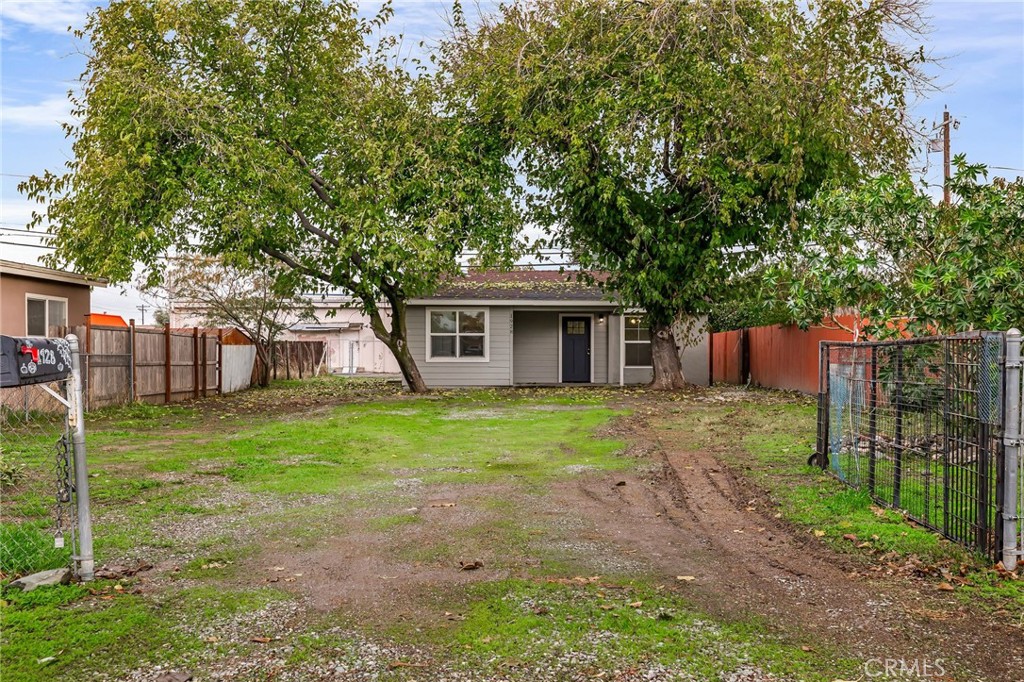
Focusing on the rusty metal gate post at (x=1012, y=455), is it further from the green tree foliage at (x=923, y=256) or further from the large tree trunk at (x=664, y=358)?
the large tree trunk at (x=664, y=358)

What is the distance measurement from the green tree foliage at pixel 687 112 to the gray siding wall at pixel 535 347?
578 centimetres

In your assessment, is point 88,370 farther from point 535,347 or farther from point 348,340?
point 348,340

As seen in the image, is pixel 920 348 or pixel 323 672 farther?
pixel 920 348

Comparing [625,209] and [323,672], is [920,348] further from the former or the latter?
[625,209]

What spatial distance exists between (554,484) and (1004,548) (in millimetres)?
4173

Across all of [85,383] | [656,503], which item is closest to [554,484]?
[656,503]

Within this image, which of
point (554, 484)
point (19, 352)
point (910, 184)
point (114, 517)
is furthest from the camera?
point (910, 184)

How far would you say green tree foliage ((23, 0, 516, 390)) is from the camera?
15.8 metres

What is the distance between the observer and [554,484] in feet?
26.3

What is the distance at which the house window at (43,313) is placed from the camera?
50.0ft

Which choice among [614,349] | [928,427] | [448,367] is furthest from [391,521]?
[614,349]

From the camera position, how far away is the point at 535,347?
25.3m

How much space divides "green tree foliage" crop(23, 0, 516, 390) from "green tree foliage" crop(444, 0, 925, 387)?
1.86 m

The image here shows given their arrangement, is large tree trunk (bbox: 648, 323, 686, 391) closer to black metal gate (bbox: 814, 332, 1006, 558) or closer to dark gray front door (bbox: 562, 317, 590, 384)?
dark gray front door (bbox: 562, 317, 590, 384)
